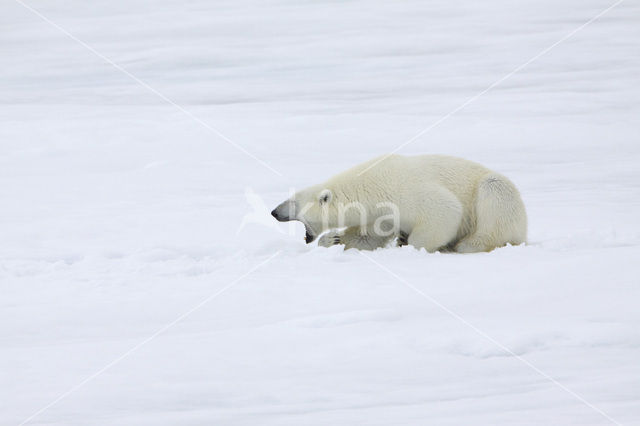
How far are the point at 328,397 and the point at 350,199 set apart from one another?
8.77 ft

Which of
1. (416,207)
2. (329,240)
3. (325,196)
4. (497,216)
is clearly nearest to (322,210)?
(325,196)

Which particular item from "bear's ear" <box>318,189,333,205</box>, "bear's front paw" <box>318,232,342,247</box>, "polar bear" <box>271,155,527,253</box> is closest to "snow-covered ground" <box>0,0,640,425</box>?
"bear's front paw" <box>318,232,342,247</box>

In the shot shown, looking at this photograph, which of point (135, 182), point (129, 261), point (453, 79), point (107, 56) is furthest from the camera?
point (107, 56)

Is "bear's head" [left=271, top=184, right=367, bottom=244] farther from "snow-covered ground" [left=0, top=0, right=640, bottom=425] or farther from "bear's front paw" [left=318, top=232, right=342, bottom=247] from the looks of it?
"snow-covered ground" [left=0, top=0, right=640, bottom=425]

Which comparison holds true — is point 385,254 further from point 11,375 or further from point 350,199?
point 11,375

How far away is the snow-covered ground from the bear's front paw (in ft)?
0.37

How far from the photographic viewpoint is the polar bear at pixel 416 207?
580 centimetres

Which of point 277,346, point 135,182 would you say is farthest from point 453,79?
point 277,346

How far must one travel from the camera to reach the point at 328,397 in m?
3.45

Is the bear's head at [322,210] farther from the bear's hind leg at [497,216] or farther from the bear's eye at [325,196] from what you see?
the bear's hind leg at [497,216]

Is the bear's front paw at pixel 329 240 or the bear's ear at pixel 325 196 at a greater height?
the bear's ear at pixel 325 196

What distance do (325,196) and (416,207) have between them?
61cm

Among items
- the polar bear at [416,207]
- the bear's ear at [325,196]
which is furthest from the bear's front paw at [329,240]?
the bear's ear at [325,196]

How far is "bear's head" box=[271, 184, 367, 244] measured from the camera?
5.96m
